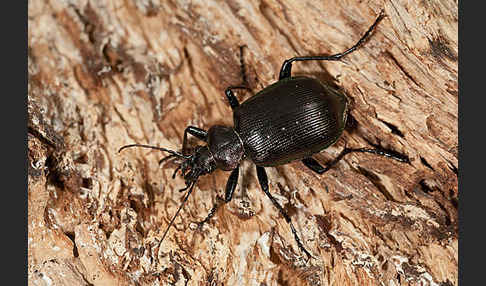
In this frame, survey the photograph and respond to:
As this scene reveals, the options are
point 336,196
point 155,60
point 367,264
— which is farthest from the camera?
point 155,60

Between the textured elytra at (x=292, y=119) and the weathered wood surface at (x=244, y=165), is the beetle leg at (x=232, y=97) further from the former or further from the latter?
the textured elytra at (x=292, y=119)

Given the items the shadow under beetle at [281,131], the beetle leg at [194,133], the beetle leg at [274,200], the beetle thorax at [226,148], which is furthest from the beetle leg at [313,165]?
the beetle leg at [194,133]

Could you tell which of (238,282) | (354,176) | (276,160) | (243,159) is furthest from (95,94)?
(354,176)

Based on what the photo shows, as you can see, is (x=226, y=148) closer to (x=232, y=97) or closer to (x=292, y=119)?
(x=232, y=97)

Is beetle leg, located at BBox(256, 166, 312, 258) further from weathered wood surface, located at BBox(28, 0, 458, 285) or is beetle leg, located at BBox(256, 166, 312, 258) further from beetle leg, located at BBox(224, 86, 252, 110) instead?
beetle leg, located at BBox(224, 86, 252, 110)

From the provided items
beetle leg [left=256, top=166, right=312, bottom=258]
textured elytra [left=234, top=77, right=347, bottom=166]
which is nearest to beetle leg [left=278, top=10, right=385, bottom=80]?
textured elytra [left=234, top=77, right=347, bottom=166]

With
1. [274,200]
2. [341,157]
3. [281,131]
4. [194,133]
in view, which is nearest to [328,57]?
[281,131]

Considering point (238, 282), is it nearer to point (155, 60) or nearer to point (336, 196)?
point (336, 196)
